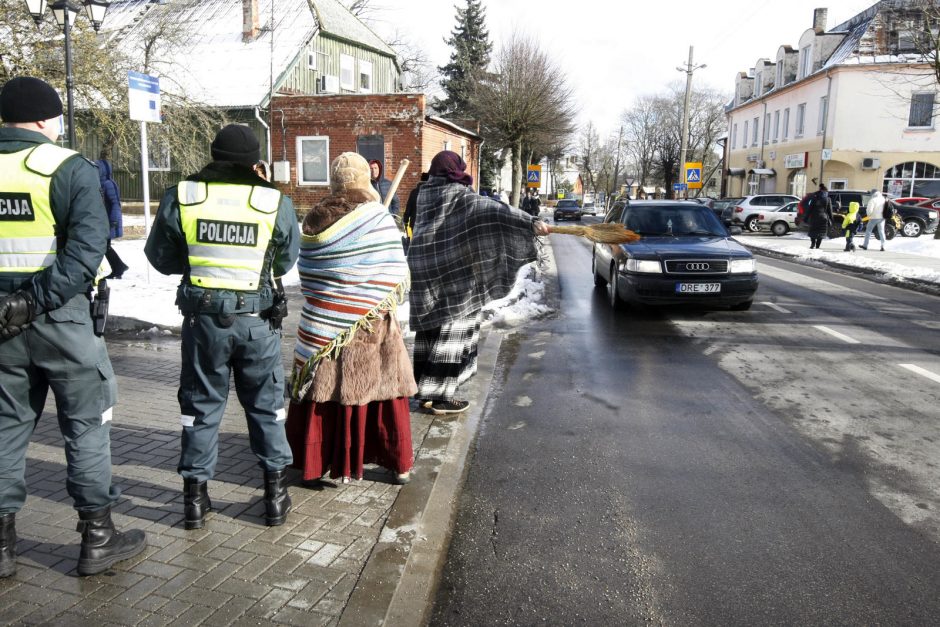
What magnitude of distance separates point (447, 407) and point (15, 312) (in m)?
3.34

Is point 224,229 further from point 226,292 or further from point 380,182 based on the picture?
point 380,182

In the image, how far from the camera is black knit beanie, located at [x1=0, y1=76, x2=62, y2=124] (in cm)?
296

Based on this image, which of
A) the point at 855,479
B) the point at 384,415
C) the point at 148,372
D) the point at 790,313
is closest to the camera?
the point at 384,415

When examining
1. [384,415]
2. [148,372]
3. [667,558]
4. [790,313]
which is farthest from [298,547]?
[790,313]

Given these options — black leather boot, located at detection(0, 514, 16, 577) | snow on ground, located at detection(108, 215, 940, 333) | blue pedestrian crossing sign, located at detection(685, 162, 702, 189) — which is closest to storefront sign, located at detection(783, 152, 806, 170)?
blue pedestrian crossing sign, located at detection(685, 162, 702, 189)

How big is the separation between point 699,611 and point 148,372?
5.52 metres

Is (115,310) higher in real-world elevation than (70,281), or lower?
lower

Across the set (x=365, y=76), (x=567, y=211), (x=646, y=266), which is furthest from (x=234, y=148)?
(x=567, y=211)

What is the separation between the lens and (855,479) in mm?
4438

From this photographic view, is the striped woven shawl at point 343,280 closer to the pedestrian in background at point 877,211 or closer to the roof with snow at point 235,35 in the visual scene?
the pedestrian in background at point 877,211

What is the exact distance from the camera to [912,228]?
28500mm

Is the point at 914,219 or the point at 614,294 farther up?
the point at 914,219

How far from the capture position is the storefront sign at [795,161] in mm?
39984

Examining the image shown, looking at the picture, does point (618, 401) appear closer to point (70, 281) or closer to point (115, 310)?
point (70, 281)
